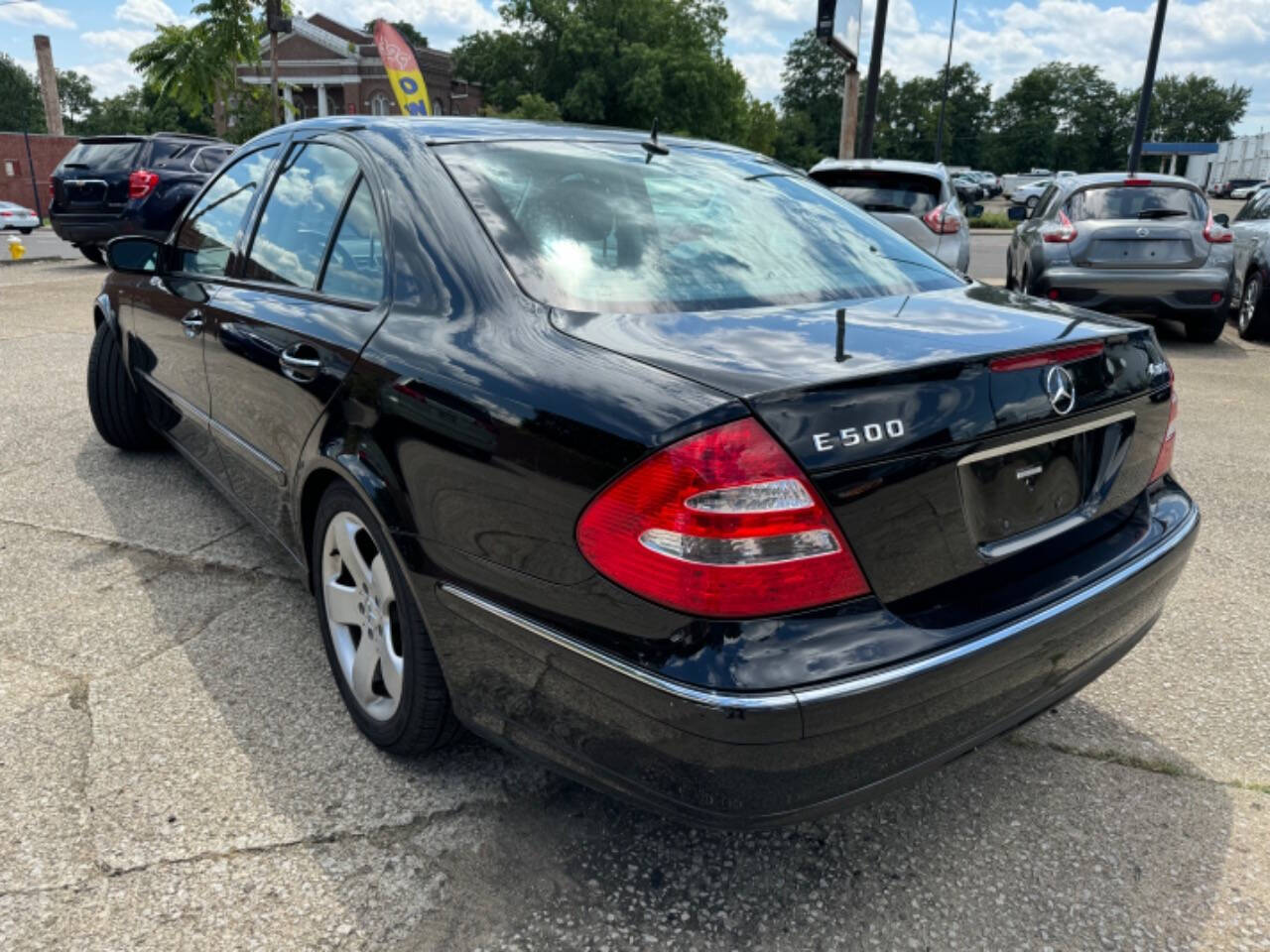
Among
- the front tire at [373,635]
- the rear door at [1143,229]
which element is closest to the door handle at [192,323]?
the front tire at [373,635]

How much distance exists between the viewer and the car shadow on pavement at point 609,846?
1916mm

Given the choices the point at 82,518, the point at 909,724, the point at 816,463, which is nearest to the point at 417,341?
the point at 816,463

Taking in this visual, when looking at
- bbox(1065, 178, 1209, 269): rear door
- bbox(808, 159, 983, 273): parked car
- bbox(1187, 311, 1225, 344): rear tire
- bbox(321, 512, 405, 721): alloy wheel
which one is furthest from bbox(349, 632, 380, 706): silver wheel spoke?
bbox(1187, 311, 1225, 344): rear tire

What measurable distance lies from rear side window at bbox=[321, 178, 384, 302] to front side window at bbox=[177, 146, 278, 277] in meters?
0.83

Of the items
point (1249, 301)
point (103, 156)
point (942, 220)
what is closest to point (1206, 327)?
point (1249, 301)

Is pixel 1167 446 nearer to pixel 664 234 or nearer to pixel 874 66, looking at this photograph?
pixel 664 234

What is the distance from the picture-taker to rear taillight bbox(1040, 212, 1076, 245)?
8305mm

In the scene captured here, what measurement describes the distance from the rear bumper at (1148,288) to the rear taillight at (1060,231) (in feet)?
0.99

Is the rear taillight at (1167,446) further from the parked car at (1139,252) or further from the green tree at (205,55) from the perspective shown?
the green tree at (205,55)

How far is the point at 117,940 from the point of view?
6.08 feet

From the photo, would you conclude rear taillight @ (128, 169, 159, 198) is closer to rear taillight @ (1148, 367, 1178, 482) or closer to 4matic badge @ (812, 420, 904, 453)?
rear taillight @ (1148, 367, 1178, 482)

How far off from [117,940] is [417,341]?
1.32m

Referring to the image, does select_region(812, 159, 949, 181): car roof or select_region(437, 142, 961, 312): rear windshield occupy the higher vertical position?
select_region(812, 159, 949, 181): car roof

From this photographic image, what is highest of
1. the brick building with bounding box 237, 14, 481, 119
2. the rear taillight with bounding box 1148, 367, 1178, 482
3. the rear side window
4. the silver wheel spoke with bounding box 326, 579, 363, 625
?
the brick building with bounding box 237, 14, 481, 119
